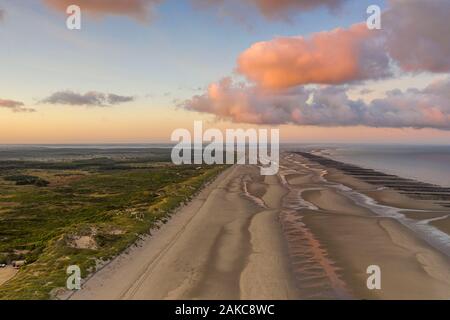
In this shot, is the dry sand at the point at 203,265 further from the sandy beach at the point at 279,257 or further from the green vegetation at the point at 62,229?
the green vegetation at the point at 62,229

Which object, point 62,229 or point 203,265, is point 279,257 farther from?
point 62,229

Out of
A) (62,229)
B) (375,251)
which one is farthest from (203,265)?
(62,229)

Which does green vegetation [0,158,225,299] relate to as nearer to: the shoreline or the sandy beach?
the sandy beach

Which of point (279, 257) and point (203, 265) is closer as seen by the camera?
point (203, 265)

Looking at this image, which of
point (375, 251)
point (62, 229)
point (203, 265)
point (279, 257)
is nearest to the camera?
point (203, 265)

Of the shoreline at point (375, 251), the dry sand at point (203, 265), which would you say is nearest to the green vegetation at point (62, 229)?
the dry sand at point (203, 265)

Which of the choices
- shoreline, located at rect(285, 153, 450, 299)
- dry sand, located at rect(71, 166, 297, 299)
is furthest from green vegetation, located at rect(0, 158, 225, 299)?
shoreline, located at rect(285, 153, 450, 299)

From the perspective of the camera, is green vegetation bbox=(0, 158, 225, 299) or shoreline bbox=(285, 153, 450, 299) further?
green vegetation bbox=(0, 158, 225, 299)

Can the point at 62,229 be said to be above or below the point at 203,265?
below
